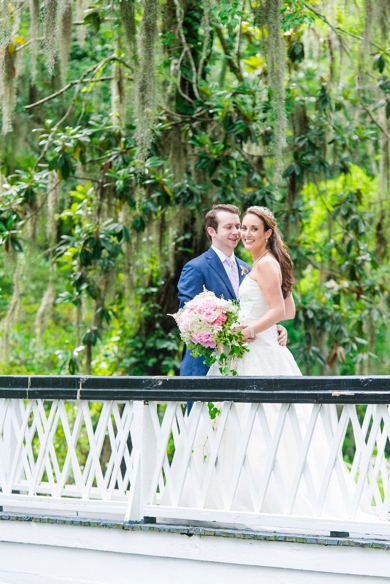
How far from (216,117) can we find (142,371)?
303cm

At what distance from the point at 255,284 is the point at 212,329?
610mm

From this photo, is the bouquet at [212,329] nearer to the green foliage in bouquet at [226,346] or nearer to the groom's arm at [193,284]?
the green foliage in bouquet at [226,346]

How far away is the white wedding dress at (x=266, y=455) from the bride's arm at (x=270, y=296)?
109 millimetres

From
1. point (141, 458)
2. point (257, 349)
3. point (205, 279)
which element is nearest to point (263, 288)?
point (257, 349)

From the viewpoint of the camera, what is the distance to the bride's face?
12.8 feet

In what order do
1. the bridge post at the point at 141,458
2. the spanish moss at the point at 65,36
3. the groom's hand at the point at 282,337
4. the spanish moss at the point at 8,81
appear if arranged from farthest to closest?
the spanish moss at the point at 8,81 < the spanish moss at the point at 65,36 < the groom's hand at the point at 282,337 < the bridge post at the point at 141,458

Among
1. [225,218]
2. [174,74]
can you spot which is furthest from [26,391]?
[174,74]

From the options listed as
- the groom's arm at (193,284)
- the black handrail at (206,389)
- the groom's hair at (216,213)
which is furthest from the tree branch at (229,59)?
the black handrail at (206,389)

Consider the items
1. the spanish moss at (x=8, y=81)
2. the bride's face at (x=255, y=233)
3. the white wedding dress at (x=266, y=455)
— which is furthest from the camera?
the spanish moss at (x=8, y=81)

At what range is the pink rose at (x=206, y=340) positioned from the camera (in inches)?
136

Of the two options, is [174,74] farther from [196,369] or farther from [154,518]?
[154,518]

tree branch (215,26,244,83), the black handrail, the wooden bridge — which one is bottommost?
the wooden bridge

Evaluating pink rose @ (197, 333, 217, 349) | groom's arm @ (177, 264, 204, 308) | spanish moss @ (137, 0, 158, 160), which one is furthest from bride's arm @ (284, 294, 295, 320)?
spanish moss @ (137, 0, 158, 160)

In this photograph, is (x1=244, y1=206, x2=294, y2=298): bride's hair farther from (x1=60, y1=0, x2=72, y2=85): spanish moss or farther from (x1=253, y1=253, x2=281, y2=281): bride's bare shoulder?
(x1=60, y1=0, x2=72, y2=85): spanish moss
